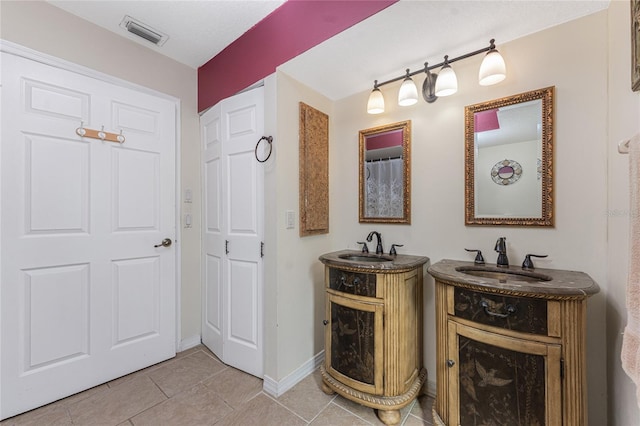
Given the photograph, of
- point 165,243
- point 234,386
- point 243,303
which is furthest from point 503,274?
point 165,243

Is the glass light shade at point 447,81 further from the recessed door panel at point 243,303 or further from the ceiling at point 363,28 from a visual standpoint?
the recessed door panel at point 243,303

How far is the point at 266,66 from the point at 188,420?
2.27m

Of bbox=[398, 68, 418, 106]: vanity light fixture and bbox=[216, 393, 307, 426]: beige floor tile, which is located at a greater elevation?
bbox=[398, 68, 418, 106]: vanity light fixture

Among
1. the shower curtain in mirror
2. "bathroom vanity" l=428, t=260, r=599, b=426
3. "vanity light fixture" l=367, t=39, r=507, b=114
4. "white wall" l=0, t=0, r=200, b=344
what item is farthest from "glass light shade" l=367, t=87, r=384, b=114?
"white wall" l=0, t=0, r=200, b=344

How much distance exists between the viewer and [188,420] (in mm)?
1479

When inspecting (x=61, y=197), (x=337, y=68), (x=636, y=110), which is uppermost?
(x=337, y=68)

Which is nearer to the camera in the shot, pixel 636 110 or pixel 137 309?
pixel 636 110

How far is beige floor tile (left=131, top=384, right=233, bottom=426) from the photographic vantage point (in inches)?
57.9

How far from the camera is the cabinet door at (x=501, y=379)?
3.37ft

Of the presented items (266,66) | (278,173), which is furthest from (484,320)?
(266,66)

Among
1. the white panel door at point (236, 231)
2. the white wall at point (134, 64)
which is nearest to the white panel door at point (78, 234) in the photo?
the white wall at point (134, 64)

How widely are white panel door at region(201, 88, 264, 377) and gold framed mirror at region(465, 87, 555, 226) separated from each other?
4.56 feet

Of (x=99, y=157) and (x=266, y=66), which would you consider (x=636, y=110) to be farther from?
(x=99, y=157)

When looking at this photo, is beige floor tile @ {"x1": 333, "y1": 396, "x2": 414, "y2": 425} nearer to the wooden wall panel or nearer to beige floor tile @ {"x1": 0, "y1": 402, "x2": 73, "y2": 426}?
the wooden wall panel
